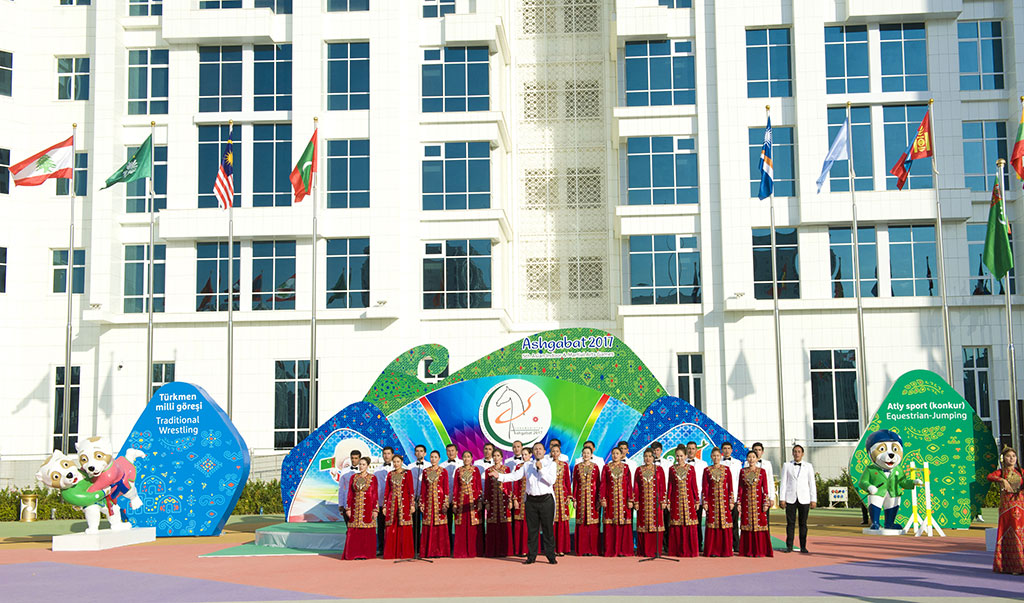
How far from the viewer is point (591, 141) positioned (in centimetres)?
3344

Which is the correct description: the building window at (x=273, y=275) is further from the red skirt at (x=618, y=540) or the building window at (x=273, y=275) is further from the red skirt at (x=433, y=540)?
the red skirt at (x=618, y=540)

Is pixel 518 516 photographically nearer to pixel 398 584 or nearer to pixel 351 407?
→ pixel 398 584

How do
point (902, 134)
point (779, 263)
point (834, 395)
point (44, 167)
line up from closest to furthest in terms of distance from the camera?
point (44, 167)
point (834, 395)
point (779, 263)
point (902, 134)

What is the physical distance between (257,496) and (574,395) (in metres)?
10.6

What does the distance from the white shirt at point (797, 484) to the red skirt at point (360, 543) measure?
6.45 metres

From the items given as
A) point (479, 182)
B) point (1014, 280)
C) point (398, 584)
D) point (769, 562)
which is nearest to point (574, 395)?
point (769, 562)

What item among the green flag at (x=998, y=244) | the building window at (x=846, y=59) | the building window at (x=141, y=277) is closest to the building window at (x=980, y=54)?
the building window at (x=846, y=59)

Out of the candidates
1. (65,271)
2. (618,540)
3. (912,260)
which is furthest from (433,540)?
(65,271)

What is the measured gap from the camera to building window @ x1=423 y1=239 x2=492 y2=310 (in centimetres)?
3014

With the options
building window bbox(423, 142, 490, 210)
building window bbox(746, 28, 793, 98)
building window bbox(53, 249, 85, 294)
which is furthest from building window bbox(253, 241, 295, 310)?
building window bbox(746, 28, 793, 98)

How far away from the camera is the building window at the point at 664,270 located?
97.8ft

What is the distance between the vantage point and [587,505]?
15258 millimetres

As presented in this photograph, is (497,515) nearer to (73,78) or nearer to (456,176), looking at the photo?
(456,176)

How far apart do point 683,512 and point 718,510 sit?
517 mm
